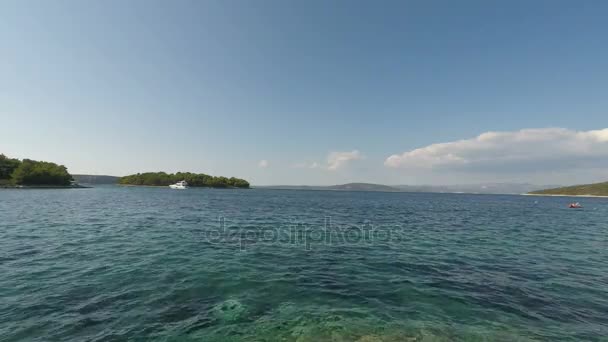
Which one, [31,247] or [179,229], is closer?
[31,247]

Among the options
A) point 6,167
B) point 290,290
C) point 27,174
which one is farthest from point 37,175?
point 290,290

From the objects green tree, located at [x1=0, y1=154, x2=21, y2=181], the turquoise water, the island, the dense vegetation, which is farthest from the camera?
green tree, located at [x1=0, y1=154, x2=21, y2=181]

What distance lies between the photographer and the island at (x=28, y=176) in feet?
445

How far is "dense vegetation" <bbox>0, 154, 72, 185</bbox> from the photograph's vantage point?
449 feet

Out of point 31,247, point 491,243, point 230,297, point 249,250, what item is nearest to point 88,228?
point 31,247

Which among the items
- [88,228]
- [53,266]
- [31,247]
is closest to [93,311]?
[53,266]

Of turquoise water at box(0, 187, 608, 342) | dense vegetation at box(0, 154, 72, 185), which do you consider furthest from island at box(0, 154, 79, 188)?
turquoise water at box(0, 187, 608, 342)

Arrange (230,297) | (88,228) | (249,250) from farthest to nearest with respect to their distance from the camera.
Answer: (88,228), (249,250), (230,297)

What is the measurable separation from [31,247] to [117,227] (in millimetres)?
11257

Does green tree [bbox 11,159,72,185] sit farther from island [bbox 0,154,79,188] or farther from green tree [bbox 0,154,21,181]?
green tree [bbox 0,154,21,181]

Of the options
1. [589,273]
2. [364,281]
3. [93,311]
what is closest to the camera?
[93,311]

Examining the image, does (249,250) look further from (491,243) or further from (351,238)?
(491,243)

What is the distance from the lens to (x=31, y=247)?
2192cm

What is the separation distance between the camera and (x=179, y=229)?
3378 cm
